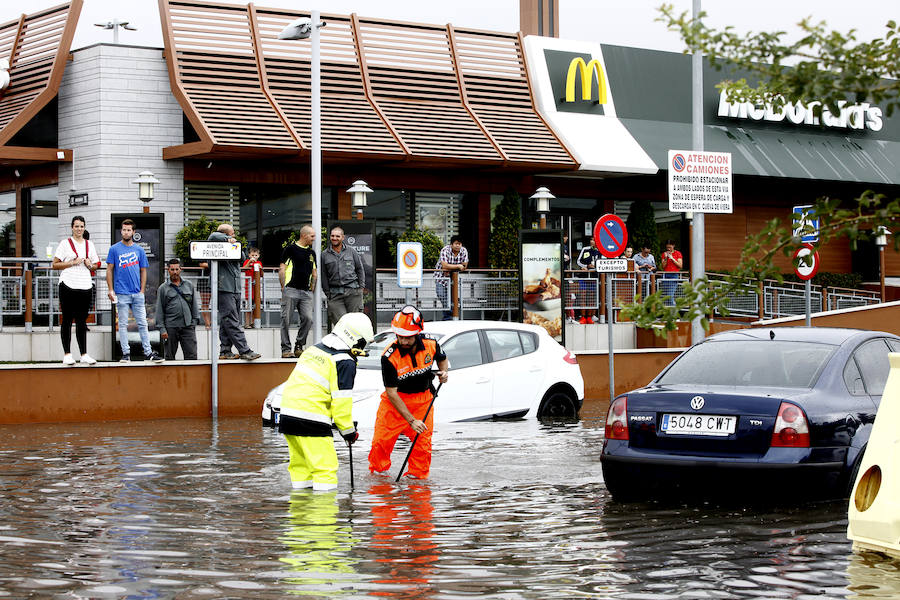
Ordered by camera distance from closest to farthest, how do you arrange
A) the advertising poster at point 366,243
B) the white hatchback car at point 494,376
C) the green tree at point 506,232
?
the white hatchback car at point 494,376 → the advertising poster at point 366,243 → the green tree at point 506,232

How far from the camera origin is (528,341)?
53.8 ft

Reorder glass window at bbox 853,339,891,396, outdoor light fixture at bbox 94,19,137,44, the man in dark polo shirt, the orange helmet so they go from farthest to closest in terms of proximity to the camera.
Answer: outdoor light fixture at bbox 94,19,137,44, the man in dark polo shirt, the orange helmet, glass window at bbox 853,339,891,396

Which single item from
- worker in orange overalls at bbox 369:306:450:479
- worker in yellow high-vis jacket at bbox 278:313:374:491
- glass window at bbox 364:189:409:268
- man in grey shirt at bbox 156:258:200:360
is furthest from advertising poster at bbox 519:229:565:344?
worker in yellow high-vis jacket at bbox 278:313:374:491

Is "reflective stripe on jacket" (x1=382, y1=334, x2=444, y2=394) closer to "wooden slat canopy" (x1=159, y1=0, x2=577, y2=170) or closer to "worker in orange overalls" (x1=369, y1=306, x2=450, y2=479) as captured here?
"worker in orange overalls" (x1=369, y1=306, x2=450, y2=479)

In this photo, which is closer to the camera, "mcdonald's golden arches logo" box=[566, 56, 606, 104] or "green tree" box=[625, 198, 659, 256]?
"mcdonald's golden arches logo" box=[566, 56, 606, 104]

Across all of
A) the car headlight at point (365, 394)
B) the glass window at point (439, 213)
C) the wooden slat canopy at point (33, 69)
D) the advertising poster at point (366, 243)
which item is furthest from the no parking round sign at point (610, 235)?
the wooden slat canopy at point (33, 69)

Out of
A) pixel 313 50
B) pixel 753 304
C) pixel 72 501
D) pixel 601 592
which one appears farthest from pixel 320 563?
pixel 753 304

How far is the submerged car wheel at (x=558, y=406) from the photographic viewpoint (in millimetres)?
16391

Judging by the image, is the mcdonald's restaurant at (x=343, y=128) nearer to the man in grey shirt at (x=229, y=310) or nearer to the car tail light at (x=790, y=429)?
the man in grey shirt at (x=229, y=310)

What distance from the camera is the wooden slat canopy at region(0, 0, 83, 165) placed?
25.9 metres

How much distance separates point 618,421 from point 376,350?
6.50 metres

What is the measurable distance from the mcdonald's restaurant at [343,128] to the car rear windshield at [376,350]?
25.8 feet

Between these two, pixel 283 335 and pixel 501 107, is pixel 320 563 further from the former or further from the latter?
pixel 501 107

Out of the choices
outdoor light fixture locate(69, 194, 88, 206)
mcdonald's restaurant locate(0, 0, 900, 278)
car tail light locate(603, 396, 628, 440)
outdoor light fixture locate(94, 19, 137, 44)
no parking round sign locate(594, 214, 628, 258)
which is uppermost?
outdoor light fixture locate(94, 19, 137, 44)
